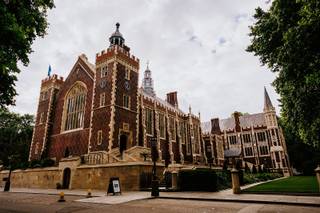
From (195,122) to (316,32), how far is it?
41.2 meters

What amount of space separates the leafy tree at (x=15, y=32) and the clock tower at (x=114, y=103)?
48.0 feet

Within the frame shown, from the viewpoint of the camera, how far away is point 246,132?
60281mm

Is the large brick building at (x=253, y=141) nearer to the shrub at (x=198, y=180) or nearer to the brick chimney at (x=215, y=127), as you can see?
the brick chimney at (x=215, y=127)

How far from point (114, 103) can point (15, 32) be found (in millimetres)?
18318

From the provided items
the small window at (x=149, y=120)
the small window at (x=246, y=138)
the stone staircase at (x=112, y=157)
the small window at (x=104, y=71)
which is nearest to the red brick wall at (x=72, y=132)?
the small window at (x=104, y=71)

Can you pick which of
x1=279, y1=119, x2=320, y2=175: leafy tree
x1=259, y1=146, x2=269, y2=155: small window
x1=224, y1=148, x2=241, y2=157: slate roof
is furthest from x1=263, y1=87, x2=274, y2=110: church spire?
x1=224, y1=148, x2=241, y2=157: slate roof

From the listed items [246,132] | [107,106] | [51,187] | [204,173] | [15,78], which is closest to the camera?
[15,78]

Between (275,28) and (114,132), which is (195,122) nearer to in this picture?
(114,132)

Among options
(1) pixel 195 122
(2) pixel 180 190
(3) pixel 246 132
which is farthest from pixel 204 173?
(3) pixel 246 132

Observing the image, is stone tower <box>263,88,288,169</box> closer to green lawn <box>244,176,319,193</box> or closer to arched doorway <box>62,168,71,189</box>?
green lawn <box>244,176,319,193</box>

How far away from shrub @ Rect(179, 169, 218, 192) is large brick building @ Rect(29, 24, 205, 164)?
18.7 feet

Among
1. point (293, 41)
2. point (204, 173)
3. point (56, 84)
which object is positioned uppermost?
point (56, 84)

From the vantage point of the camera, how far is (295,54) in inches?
392

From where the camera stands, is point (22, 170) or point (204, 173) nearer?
point (204, 173)
